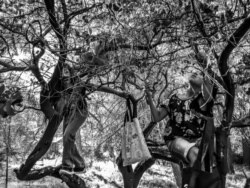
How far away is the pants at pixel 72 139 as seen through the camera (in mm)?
4160

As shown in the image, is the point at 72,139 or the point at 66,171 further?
the point at 66,171

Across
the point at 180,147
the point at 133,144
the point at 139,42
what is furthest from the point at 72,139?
the point at 180,147

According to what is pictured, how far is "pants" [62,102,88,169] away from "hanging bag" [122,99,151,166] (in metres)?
1.00

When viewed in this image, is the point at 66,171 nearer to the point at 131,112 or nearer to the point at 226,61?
the point at 131,112

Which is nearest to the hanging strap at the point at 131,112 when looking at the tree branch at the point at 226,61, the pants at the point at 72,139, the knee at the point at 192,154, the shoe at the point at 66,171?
the knee at the point at 192,154

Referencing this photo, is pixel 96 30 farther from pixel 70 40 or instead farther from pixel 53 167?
pixel 53 167

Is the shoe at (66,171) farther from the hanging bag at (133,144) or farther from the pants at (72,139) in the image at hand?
the hanging bag at (133,144)

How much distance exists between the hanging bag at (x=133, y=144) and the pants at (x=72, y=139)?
996mm

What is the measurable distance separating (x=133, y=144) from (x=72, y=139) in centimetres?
147

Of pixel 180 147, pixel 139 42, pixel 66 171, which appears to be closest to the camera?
pixel 180 147

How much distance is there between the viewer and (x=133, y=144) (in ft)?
10.00

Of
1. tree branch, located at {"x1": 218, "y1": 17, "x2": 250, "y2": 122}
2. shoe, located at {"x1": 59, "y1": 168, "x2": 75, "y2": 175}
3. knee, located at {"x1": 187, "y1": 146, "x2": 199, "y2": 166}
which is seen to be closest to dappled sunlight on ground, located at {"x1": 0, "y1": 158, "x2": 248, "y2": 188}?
shoe, located at {"x1": 59, "y1": 168, "x2": 75, "y2": 175}

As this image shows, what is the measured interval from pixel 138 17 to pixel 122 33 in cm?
29

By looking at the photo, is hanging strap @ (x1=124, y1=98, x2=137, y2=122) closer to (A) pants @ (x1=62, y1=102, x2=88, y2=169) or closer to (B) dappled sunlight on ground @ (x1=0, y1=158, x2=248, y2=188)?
(A) pants @ (x1=62, y1=102, x2=88, y2=169)
